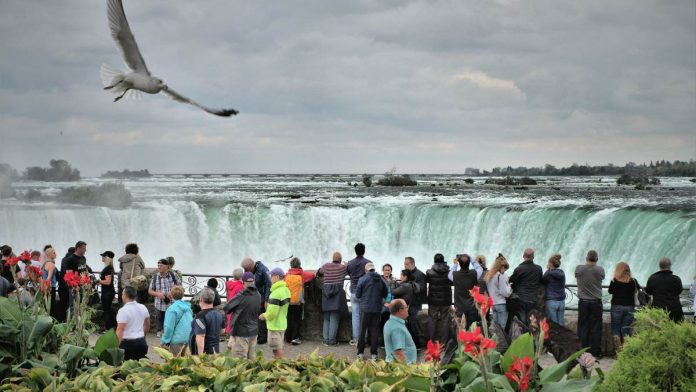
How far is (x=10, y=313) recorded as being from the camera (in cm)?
542

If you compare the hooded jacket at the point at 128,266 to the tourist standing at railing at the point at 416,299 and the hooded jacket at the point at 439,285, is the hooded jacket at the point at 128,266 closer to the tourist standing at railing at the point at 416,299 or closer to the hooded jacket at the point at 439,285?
the tourist standing at railing at the point at 416,299

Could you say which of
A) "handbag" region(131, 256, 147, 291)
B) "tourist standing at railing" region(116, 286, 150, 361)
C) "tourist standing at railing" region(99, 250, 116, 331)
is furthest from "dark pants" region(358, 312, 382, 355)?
"tourist standing at railing" region(99, 250, 116, 331)

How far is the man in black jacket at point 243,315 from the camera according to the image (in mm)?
8055

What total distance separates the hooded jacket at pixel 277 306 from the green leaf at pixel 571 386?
5.40m

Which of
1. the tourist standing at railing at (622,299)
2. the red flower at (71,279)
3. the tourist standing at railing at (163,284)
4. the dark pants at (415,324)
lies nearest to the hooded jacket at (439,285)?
the dark pants at (415,324)

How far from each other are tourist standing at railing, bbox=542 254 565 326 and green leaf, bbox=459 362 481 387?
19.6ft

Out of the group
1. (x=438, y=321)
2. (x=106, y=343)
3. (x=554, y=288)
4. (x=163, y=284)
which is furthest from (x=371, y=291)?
(x=106, y=343)

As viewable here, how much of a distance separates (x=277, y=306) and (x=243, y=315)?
69 centimetres

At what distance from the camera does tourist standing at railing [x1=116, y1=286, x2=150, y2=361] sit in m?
7.11

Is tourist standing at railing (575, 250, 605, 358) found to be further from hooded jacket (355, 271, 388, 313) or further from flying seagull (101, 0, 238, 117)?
flying seagull (101, 0, 238, 117)

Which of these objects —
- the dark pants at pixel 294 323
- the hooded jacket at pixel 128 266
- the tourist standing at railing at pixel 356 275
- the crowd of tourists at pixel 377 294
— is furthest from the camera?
the dark pants at pixel 294 323

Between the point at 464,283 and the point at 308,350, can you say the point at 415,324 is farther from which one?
the point at 308,350

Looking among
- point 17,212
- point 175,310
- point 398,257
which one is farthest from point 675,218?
point 17,212

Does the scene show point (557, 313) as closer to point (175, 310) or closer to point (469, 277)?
point (469, 277)
